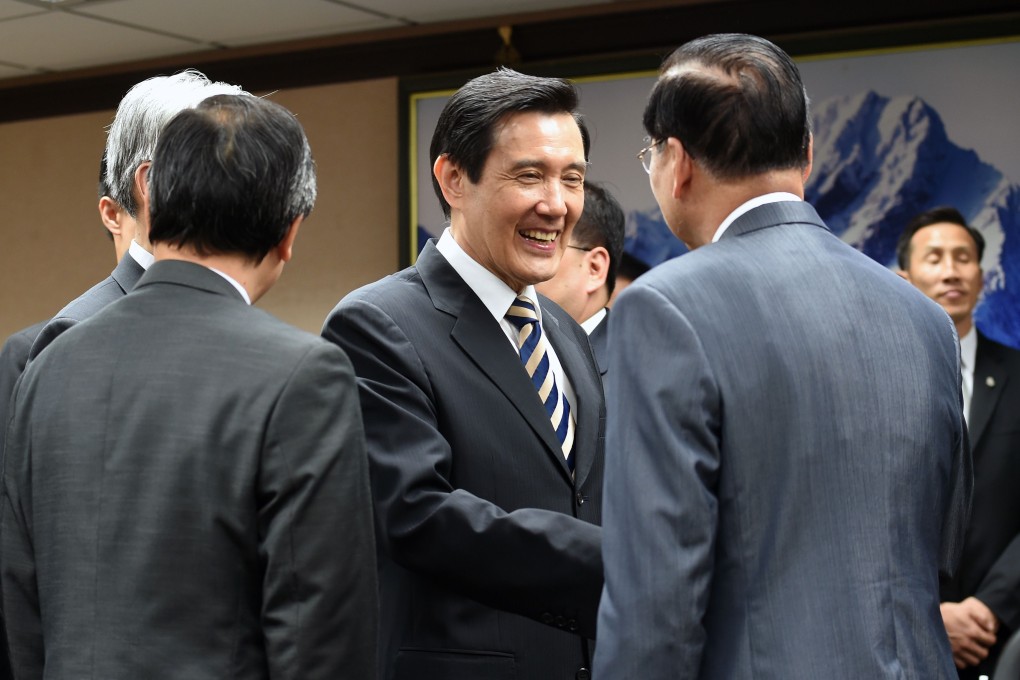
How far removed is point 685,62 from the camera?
1.71 meters

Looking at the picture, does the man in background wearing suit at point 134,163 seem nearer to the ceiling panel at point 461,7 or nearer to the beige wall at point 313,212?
the ceiling panel at point 461,7

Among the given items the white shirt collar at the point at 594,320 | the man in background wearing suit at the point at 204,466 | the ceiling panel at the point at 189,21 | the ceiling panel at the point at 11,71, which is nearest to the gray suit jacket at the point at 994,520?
the white shirt collar at the point at 594,320

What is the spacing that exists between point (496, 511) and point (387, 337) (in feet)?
1.09

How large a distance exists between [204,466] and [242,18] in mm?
4369

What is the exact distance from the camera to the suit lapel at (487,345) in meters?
2.04

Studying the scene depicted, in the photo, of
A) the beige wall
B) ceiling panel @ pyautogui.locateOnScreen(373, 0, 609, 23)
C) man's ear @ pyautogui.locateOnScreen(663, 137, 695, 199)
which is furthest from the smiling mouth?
the beige wall

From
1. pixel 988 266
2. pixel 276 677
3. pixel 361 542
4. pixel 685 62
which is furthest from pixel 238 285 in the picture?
pixel 988 266

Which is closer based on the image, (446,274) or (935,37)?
(446,274)

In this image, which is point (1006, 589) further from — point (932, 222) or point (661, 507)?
point (661, 507)

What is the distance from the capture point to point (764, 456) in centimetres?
155

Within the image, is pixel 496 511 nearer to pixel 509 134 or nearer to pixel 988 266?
pixel 509 134

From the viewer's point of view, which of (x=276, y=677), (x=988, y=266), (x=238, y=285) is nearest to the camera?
(x=276, y=677)

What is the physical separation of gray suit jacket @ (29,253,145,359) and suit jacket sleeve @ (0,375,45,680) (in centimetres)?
32

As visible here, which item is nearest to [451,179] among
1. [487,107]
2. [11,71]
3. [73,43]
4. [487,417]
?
[487,107]
